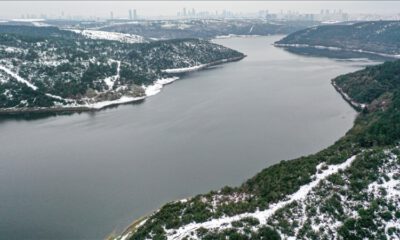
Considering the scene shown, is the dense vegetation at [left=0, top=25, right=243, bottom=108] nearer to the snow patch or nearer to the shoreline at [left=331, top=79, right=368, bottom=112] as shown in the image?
the snow patch

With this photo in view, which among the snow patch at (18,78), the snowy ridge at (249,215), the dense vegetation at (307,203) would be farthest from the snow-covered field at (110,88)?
the snowy ridge at (249,215)

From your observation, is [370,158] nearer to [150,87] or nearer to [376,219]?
[376,219]

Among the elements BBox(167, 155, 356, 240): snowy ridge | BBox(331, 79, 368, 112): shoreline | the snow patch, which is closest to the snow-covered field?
the snow patch

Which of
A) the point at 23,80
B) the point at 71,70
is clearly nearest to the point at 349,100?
the point at 71,70

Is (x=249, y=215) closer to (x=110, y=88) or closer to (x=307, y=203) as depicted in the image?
(x=307, y=203)

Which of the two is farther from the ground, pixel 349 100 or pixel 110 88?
pixel 110 88

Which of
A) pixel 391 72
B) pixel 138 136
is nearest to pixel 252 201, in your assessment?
pixel 138 136
